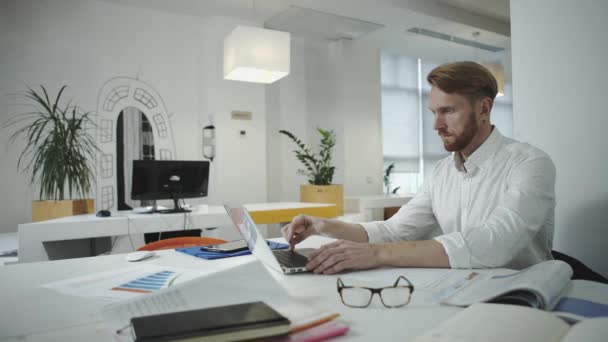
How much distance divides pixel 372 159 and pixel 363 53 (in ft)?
5.39

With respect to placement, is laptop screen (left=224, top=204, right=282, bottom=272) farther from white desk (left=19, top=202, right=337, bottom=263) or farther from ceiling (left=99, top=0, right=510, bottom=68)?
ceiling (left=99, top=0, right=510, bottom=68)

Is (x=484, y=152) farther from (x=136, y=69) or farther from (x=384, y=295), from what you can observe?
(x=136, y=69)

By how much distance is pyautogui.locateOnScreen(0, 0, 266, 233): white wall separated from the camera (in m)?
4.36

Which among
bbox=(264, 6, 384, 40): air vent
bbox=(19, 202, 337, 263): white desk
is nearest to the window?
bbox=(264, 6, 384, 40): air vent

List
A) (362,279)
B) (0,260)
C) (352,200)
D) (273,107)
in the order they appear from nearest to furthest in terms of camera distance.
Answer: (362,279), (0,260), (352,200), (273,107)

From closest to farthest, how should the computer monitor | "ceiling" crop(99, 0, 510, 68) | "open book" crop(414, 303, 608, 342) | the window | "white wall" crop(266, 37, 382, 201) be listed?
1. "open book" crop(414, 303, 608, 342)
2. the computer monitor
3. "ceiling" crop(99, 0, 510, 68)
4. "white wall" crop(266, 37, 382, 201)
5. the window

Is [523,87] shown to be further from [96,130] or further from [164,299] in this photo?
[96,130]

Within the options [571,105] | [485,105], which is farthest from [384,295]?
[571,105]

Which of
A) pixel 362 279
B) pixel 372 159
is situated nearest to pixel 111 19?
pixel 372 159

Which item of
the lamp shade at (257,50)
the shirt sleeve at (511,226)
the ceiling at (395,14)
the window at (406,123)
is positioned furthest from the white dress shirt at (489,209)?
the window at (406,123)

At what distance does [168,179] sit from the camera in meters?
3.46

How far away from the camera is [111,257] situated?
1.46 meters

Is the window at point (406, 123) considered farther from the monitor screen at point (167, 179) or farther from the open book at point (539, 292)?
the open book at point (539, 292)

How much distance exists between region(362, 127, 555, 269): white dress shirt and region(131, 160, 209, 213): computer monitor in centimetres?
225
